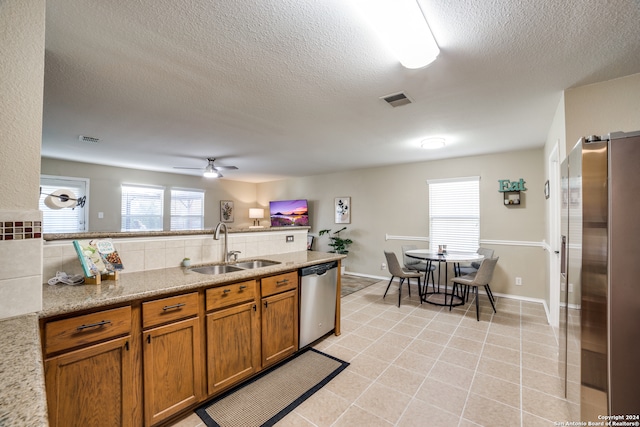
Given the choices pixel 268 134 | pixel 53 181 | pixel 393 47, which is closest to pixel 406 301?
pixel 268 134

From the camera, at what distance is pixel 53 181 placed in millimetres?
5051

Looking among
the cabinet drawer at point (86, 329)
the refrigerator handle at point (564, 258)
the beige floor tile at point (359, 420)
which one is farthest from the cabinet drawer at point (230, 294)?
the refrigerator handle at point (564, 258)

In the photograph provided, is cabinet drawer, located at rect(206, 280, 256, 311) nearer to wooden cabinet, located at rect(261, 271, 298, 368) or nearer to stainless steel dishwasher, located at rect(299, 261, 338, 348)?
wooden cabinet, located at rect(261, 271, 298, 368)

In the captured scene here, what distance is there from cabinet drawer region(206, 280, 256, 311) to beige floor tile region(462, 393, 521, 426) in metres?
1.72

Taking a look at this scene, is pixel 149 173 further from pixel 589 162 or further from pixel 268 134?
pixel 589 162

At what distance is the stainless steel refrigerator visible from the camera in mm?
1240

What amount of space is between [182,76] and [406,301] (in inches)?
161

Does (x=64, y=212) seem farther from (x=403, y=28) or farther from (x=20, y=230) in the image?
(x=403, y=28)

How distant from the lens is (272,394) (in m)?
2.05

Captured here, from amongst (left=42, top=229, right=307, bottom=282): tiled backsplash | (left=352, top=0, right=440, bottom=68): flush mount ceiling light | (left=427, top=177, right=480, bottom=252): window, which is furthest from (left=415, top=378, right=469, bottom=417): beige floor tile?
(left=427, top=177, right=480, bottom=252): window

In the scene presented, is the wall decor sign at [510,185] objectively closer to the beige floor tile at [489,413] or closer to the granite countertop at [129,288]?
the beige floor tile at [489,413]

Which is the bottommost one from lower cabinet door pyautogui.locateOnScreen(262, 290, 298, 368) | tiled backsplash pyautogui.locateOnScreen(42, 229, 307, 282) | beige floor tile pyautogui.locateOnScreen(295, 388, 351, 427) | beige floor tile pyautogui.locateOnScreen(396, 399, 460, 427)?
beige floor tile pyautogui.locateOnScreen(396, 399, 460, 427)

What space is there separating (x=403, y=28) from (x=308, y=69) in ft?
2.49

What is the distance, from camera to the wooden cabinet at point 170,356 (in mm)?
1619
